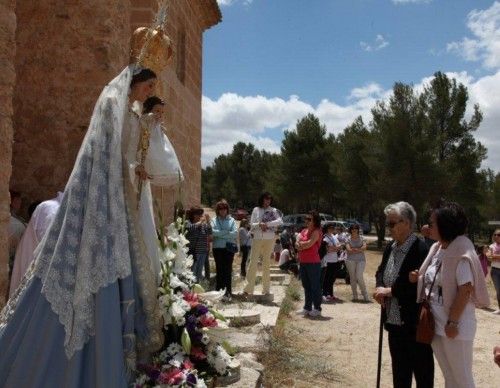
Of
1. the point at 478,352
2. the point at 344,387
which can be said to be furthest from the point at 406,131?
the point at 344,387

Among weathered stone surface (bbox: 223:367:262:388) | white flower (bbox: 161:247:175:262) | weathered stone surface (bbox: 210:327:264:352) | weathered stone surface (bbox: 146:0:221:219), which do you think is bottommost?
weathered stone surface (bbox: 210:327:264:352)

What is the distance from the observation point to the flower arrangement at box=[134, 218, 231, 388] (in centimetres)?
305

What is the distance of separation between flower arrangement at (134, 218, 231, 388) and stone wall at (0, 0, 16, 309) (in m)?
1.35

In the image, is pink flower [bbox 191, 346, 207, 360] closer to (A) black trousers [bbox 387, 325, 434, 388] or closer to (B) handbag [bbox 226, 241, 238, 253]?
(A) black trousers [bbox 387, 325, 434, 388]

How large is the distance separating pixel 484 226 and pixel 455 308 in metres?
42.3

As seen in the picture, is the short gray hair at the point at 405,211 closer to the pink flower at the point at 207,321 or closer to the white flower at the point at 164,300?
the pink flower at the point at 207,321

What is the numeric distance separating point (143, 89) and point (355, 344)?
5254 millimetres

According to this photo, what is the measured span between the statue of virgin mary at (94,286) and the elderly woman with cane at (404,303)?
5.87 feet

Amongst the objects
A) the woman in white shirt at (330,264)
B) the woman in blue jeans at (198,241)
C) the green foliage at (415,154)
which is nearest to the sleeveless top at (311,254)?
the woman in blue jeans at (198,241)

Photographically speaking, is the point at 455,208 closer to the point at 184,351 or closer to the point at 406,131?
the point at 184,351

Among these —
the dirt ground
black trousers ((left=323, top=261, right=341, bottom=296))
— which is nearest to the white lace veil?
Result: the dirt ground

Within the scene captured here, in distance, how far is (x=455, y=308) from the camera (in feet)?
11.1

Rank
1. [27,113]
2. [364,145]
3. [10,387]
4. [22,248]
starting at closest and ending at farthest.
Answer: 1. [10,387]
2. [22,248]
3. [27,113]
4. [364,145]

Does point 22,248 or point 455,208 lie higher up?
point 455,208
